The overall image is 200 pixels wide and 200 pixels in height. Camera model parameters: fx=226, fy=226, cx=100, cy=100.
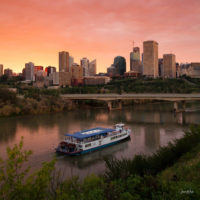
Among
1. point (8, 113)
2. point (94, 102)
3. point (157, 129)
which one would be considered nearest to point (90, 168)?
point (157, 129)

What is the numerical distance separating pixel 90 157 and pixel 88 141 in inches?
112

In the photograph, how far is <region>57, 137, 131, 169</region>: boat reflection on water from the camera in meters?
22.6

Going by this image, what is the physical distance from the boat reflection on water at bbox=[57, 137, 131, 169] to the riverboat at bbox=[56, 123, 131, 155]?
0.62m

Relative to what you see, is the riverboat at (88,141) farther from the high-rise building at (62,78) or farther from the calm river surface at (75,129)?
the high-rise building at (62,78)

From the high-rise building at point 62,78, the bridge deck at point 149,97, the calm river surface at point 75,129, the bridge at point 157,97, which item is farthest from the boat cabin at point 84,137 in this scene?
the high-rise building at point 62,78

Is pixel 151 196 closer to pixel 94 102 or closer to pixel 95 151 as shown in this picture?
pixel 95 151

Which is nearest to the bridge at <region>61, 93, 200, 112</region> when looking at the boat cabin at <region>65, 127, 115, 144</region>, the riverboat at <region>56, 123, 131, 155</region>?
the riverboat at <region>56, 123, 131, 155</region>

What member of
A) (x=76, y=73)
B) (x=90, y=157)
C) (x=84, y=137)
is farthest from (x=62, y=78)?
(x=90, y=157)

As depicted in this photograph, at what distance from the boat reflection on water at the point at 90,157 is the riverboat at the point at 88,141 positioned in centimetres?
62

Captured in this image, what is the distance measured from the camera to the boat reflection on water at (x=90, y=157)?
74.2ft

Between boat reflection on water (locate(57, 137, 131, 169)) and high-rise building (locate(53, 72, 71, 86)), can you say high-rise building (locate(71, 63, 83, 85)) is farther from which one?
boat reflection on water (locate(57, 137, 131, 169))

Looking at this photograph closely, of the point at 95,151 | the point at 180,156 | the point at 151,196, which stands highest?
the point at 151,196

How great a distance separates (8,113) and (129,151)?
3726cm

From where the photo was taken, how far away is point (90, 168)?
21.1 m
